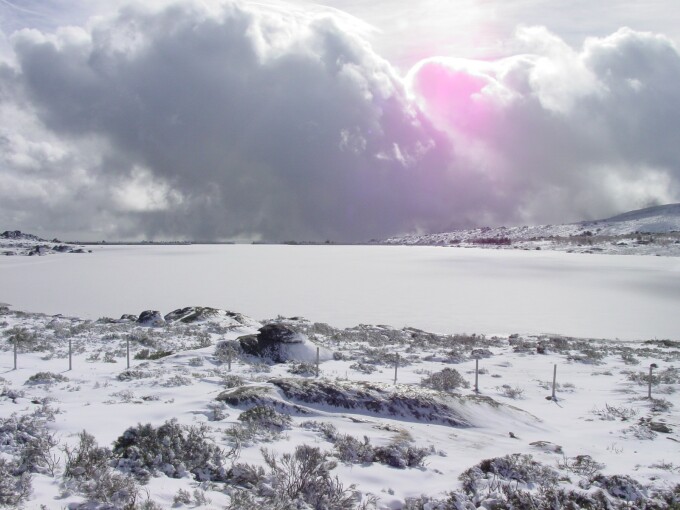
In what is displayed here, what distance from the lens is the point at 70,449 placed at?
7.12 meters

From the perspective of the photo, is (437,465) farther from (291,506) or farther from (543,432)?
(543,432)

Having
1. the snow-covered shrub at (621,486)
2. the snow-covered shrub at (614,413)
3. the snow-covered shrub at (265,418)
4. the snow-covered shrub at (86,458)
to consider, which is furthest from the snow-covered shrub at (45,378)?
the snow-covered shrub at (614,413)

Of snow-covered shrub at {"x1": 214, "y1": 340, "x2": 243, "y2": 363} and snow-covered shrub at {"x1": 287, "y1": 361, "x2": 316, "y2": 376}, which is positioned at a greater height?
snow-covered shrub at {"x1": 214, "y1": 340, "x2": 243, "y2": 363}

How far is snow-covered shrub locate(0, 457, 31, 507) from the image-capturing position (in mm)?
5293

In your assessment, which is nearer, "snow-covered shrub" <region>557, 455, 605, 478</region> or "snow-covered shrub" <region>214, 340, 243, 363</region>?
"snow-covered shrub" <region>557, 455, 605, 478</region>

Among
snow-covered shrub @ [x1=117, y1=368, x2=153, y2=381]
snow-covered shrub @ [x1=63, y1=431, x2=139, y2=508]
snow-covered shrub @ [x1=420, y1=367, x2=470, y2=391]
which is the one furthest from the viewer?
snow-covered shrub @ [x1=420, y1=367, x2=470, y2=391]

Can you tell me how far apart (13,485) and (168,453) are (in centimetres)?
184

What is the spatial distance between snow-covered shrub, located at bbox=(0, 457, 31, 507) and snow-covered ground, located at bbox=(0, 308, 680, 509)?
32 millimetres

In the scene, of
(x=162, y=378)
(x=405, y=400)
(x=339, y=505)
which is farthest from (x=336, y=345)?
→ (x=339, y=505)

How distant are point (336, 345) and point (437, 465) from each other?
48.1ft

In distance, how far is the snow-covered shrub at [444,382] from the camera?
14156mm

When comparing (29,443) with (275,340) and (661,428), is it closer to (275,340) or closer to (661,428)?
(275,340)

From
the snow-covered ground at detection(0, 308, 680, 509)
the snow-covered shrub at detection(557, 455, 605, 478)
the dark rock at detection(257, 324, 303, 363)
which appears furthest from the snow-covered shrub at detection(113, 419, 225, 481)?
the dark rock at detection(257, 324, 303, 363)

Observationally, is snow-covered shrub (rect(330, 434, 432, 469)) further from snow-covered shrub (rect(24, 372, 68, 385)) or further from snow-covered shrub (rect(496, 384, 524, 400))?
snow-covered shrub (rect(24, 372, 68, 385))
